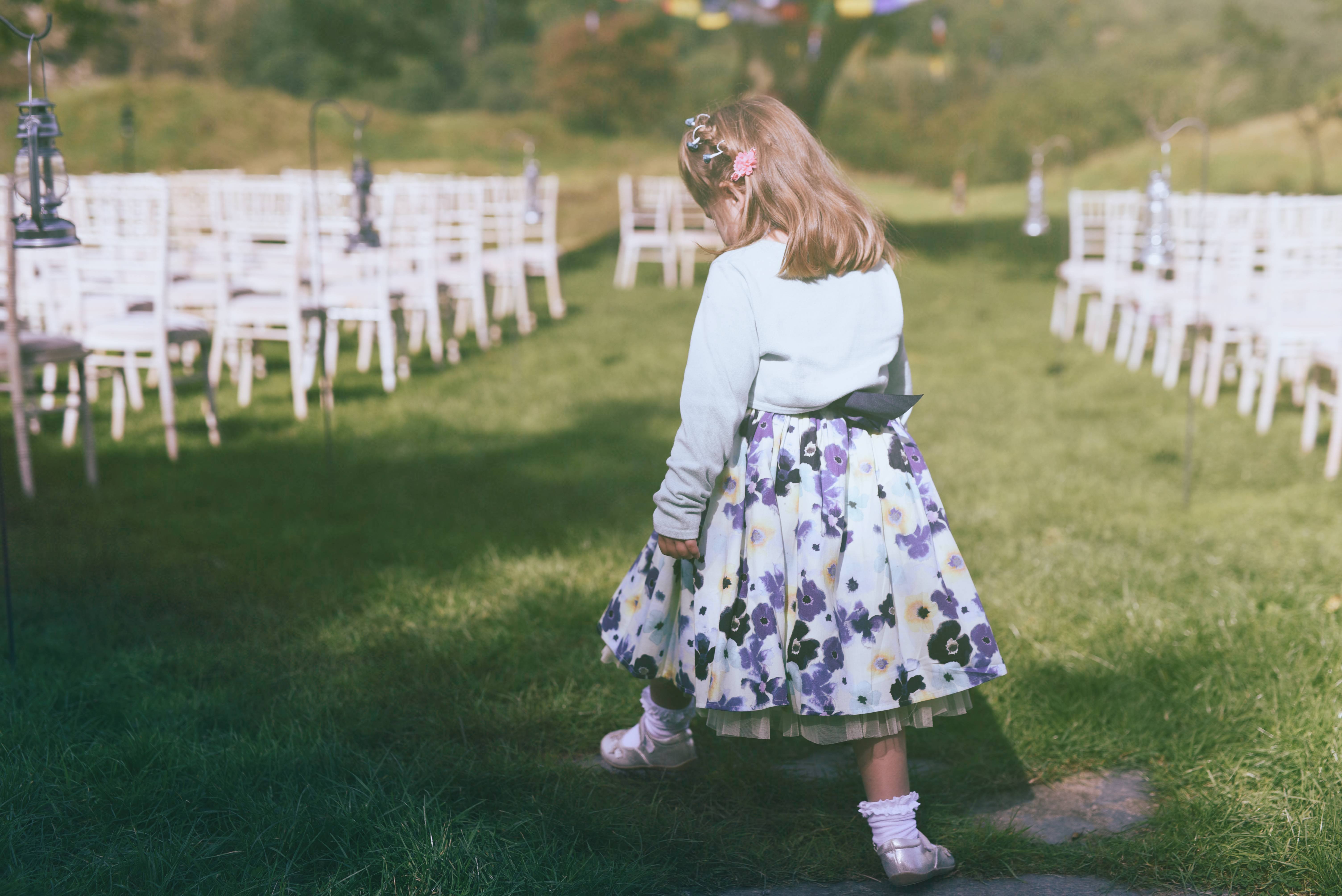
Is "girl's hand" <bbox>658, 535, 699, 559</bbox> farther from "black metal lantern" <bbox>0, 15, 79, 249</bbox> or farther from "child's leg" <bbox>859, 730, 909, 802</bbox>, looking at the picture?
"black metal lantern" <bbox>0, 15, 79, 249</bbox>

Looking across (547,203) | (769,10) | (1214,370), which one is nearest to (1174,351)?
(1214,370)

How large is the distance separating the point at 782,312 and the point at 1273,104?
67.1 feet

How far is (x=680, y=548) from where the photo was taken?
1.88m

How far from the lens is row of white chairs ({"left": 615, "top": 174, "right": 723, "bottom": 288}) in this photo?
11.7 metres

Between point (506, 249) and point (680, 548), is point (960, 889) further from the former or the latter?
point (506, 249)

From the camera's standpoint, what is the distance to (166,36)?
28.3m

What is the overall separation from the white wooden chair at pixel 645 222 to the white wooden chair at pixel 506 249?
212 centimetres

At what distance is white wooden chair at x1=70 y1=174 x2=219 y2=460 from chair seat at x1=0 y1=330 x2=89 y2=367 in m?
0.09

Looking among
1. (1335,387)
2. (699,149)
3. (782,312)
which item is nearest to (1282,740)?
(782,312)

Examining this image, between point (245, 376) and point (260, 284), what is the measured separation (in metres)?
0.51

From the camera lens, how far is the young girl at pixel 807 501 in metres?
1.85

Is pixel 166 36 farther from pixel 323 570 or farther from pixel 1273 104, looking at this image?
pixel 323 570

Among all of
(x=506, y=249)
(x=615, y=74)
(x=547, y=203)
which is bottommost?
(x=506, y=249)

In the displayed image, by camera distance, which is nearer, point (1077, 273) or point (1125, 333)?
point (1125, 333)
